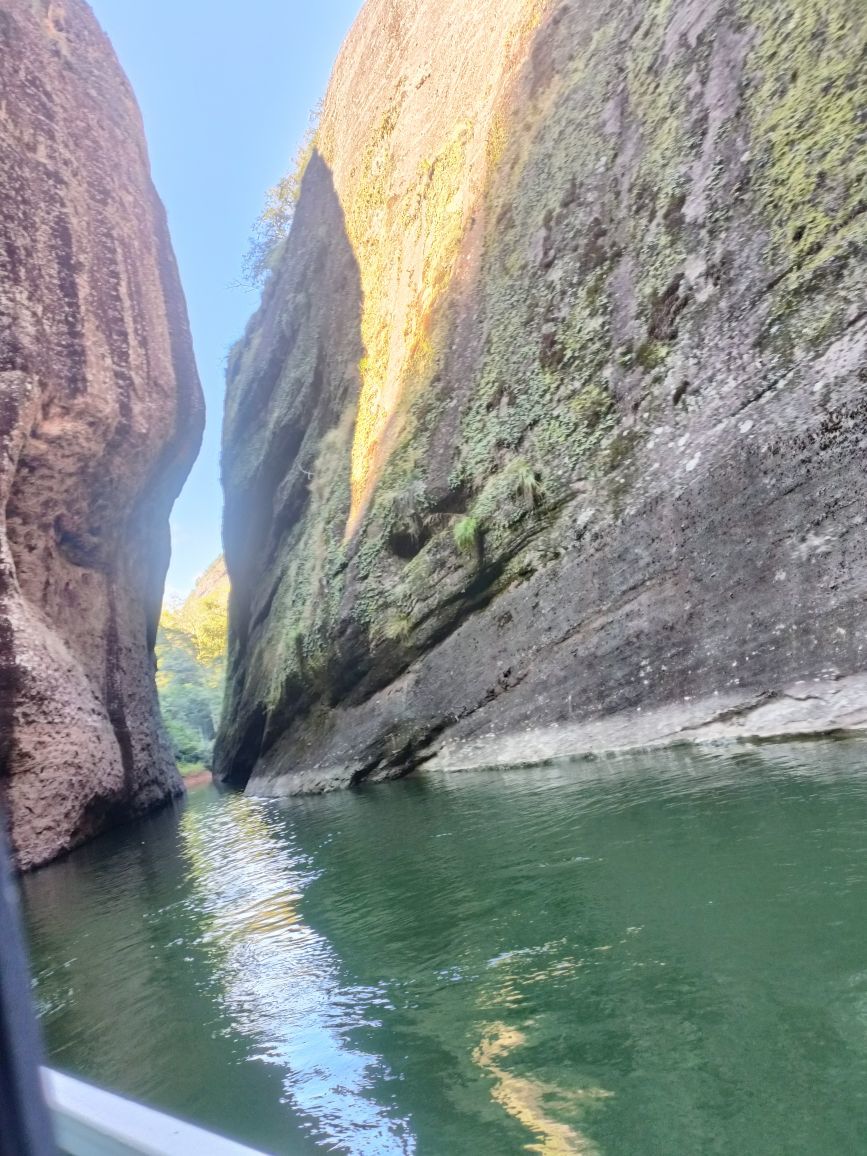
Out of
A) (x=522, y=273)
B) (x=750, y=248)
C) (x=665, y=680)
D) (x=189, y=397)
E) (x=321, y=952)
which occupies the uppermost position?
(x=189, y=397)

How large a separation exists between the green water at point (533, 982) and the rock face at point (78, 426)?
21.1 feet

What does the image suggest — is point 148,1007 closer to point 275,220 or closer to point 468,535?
point 468,535

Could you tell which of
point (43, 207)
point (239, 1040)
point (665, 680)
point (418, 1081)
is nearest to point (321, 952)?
point (239, 1040)

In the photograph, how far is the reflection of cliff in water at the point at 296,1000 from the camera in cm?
250

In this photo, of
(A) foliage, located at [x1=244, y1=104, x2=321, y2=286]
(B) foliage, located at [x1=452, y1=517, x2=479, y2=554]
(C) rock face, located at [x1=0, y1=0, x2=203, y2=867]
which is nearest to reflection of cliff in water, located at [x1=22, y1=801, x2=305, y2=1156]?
(C) rock face, located at [x1=0, y1=0, x2=203, y2=867]

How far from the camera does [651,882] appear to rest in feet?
13.0

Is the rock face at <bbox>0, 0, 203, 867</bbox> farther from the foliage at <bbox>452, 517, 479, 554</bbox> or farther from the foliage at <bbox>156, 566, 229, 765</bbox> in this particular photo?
the foliage at <bbox>156, 566, 229, 765</bbox>

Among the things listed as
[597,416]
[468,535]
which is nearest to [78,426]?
[468,535]

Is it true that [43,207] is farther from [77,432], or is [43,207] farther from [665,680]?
[665,680]

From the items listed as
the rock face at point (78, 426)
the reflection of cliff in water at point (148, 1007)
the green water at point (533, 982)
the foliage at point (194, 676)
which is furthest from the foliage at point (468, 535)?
the foliage at point (194, 676)

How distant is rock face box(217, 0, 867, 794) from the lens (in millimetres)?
7609

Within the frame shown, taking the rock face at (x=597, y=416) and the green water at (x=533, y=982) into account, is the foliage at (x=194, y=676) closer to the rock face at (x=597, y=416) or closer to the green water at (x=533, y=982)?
the rock face at (x=597, y=416)

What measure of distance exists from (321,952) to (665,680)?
5.34 meters

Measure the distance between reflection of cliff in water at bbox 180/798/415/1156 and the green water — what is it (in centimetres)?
2
